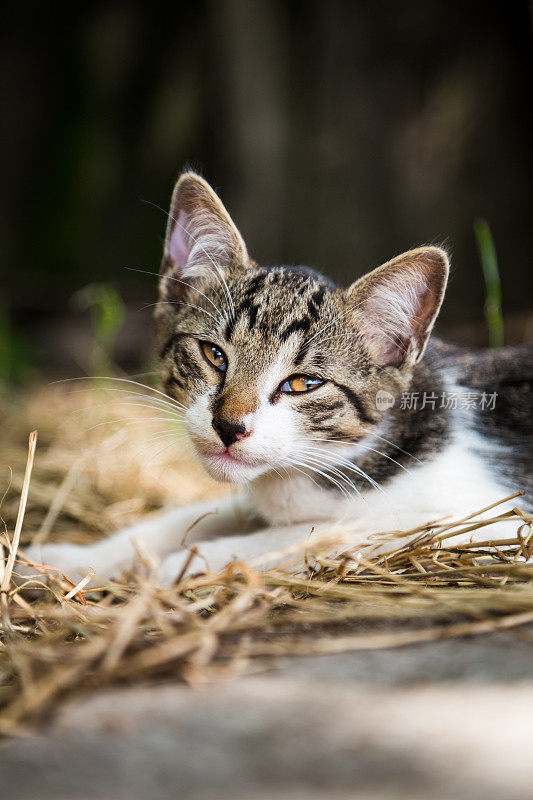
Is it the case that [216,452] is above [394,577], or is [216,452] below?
above

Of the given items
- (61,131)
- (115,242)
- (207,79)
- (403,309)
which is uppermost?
(207,79)

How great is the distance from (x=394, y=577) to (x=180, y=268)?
47.8 inches

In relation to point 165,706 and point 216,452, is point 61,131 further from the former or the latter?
point 165,706

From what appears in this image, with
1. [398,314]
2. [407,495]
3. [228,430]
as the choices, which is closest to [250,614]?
[228,430]

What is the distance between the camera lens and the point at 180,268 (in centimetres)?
210

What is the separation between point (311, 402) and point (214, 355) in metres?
0.33

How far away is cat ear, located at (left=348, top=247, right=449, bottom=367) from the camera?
5.88 ft

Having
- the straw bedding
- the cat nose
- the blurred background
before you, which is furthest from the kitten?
the blurred background

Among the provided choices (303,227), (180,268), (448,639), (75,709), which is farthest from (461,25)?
(75,709)

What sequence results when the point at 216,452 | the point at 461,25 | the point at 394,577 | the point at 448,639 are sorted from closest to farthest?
the point at 448,639, the point at 394,577, the point at 216,452, the point at 461,25

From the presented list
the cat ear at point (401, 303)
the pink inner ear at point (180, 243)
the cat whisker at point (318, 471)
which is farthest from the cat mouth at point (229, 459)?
the pink inner ear at point (180, 243)

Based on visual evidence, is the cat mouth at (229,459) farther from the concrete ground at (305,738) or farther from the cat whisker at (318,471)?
the concrete ground at (305,738)

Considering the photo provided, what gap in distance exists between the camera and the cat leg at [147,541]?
6.25 ft

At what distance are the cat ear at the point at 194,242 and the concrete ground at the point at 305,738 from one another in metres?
1.37
